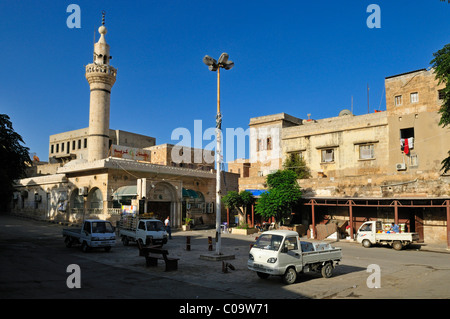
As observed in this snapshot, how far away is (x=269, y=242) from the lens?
497 inches

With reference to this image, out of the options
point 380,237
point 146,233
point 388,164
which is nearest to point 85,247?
point 146,233

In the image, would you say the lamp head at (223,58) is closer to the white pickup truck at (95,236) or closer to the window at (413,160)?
the white pickup truck at (95,236)

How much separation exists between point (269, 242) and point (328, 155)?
24203 millimetres

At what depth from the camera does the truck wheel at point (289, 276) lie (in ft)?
39.1

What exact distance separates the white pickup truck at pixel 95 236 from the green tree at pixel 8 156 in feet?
16.0

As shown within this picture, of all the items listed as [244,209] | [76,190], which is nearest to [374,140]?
[244,209]

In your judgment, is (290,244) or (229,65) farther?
(229,65)

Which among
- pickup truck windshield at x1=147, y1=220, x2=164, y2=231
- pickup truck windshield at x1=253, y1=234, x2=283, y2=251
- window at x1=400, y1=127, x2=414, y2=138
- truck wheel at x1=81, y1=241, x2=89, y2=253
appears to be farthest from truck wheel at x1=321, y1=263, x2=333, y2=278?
window at x1=400, y1=127, x2=414, y2=138

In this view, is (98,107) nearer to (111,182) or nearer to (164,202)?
(111,182)

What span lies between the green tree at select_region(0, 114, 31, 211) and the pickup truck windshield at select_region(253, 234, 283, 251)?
1638 centimetres

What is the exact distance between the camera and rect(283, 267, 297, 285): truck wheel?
1191 centimetres

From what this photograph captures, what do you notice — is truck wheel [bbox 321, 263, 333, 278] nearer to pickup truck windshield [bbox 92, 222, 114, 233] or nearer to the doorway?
pickup truck windshield [bbox 92, 222, 114, 233]

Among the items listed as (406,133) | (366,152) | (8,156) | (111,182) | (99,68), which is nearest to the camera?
(8,156)

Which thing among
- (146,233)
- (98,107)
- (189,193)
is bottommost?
(146,233)
